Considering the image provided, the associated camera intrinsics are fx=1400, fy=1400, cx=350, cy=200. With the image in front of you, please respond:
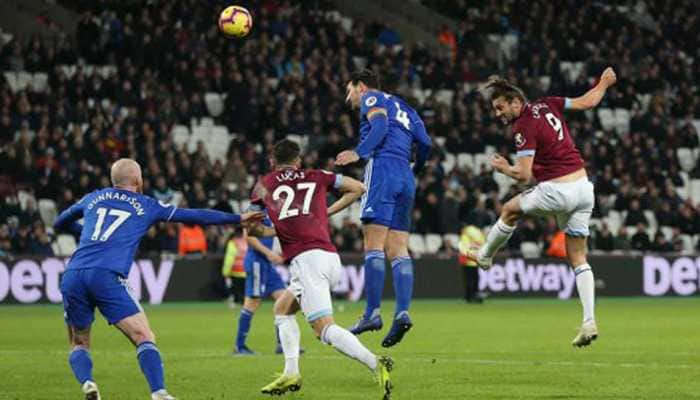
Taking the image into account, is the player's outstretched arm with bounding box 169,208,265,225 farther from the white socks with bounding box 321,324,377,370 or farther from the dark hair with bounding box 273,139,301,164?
the white socks with bounding box 321,324,377,370

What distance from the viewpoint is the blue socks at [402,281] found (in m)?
14.4

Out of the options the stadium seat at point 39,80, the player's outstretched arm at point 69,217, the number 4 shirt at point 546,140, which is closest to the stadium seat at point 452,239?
the stadium seat at point 39,80

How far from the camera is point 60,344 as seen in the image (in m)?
19.0

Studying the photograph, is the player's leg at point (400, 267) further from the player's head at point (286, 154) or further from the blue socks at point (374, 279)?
the player's head at point (286, 154)

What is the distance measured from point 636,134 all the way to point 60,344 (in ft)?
73.1

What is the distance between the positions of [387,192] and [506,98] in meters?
1.72

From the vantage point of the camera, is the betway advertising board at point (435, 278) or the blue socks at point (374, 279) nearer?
the blue socks at point (374, 279)

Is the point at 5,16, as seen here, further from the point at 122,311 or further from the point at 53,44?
the point at 122,311

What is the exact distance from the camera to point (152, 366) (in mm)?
10859

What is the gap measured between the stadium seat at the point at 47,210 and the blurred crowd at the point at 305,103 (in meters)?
0.28

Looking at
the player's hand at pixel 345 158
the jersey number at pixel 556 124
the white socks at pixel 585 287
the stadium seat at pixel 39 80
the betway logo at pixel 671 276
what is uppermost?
the stadium seat at pixel 39 80

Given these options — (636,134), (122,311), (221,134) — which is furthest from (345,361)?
(636,134)

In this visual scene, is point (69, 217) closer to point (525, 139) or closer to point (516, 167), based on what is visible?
point (516, 167)

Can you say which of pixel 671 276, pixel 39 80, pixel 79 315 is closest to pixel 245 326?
pixel 79 315
